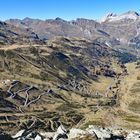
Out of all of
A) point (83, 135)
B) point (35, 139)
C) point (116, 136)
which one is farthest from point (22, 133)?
point (116, 136)

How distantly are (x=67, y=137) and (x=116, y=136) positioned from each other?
613 inches

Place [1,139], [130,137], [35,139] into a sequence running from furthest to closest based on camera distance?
[130,137]
[35,139]
[1,139]

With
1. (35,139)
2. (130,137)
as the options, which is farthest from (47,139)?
(130,137)

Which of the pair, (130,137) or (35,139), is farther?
(130,137)

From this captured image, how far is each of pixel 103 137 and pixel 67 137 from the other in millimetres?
12518

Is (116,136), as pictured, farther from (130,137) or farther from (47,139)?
(47,139)

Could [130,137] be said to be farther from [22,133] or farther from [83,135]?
[22,133]

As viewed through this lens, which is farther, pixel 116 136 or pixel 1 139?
pixel 116 136

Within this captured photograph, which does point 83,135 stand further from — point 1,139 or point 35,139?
point 1,139

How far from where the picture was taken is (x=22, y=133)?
13338 centimetres

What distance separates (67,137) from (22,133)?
1562cm

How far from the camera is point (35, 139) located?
121250 millimetres

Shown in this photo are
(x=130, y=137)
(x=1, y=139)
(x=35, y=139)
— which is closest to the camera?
(x=1, y=139)

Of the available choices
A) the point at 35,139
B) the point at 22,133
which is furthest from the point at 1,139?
the point at 22,133
